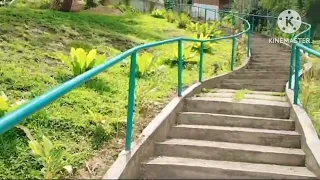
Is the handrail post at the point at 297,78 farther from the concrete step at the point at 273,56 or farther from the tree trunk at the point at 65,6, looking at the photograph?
the tree trunk at the point at 65,6

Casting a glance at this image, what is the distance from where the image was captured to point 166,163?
3.82 meters

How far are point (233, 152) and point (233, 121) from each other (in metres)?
0.86

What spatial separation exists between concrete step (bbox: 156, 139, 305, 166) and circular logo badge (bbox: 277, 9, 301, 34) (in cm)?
1052

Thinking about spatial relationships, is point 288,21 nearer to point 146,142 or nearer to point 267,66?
point 267,66

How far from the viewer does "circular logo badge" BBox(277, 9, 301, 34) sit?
14.1 meters

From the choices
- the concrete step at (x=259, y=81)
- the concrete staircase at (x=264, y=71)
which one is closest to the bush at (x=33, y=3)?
the concrete staircase at (x=264, y=71)

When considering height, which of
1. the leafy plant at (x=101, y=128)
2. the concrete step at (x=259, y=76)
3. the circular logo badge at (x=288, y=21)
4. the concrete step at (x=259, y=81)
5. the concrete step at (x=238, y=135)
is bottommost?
the concrete step at (x=238, y=135)

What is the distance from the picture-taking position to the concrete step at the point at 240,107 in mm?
5230

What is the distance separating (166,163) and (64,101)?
4.34 ft

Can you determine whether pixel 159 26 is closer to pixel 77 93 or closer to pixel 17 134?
pixel 77 93

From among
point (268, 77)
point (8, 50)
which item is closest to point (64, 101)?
point (8, 50)

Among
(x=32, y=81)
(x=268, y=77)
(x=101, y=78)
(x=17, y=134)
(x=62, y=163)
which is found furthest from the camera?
(x=268, y=77)

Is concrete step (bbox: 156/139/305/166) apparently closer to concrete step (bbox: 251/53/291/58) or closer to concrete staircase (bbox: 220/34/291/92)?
concrete staircase (bbox: 220/34/291/92)

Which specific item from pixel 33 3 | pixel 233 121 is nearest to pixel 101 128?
pixel 233 121
